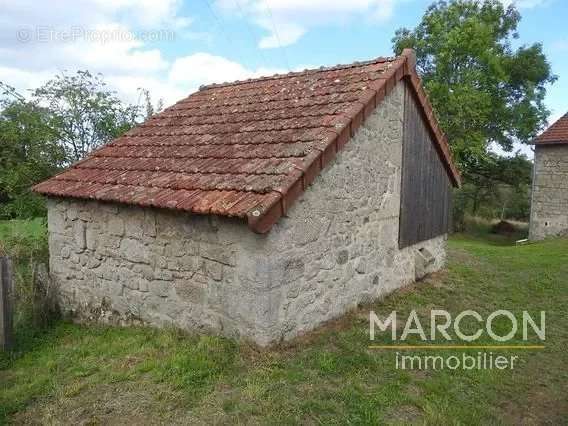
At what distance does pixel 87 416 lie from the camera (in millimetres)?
3826

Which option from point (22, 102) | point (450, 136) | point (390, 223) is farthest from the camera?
point (450, 136)

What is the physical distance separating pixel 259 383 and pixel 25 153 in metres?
8.66

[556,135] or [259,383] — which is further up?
[556,135]

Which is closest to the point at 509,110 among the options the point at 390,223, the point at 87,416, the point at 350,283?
the point at 390,223

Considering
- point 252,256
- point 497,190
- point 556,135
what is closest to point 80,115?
point 252,256

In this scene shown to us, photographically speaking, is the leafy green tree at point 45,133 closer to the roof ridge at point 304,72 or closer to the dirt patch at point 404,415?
the roof ridge at point 304,72

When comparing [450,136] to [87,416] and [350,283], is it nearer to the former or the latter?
[350,283]

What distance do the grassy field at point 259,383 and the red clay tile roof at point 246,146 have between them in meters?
1.51

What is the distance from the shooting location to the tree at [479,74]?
20000 millimetres

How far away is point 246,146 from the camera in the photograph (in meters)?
5.65

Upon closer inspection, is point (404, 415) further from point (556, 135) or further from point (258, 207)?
point (556, 135)

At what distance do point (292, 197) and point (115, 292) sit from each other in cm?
314

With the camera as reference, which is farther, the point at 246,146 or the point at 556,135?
the point at 556,135
